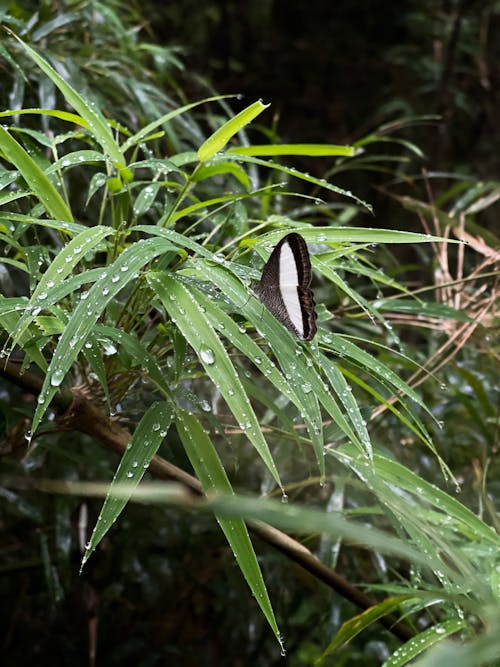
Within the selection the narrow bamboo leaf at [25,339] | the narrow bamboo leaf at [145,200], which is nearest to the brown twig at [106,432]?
the narrow bamboo leaf at [25,339]

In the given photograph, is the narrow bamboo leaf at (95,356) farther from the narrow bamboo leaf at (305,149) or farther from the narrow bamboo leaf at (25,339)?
the narrow bamboo leaf at (305,149)

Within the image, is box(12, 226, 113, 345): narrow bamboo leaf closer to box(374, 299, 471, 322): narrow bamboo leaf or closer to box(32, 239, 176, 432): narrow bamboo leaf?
box(32, 239, 176, 432): narrow bamboo leaf

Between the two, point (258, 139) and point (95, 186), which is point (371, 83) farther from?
point (95, 186)

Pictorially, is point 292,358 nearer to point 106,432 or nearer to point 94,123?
point 106,432

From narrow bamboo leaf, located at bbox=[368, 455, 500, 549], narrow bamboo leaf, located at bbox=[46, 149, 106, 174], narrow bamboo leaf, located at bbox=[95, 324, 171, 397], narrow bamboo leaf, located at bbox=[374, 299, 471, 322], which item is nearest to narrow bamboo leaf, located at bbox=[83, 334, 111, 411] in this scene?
narrow bamboo leaf, located at bbox=[95, 324, 171, 397]

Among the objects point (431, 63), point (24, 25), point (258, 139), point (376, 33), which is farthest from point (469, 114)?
point (24, 25)

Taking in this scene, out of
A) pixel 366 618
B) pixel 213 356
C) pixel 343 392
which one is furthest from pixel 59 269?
pixel 366 618
